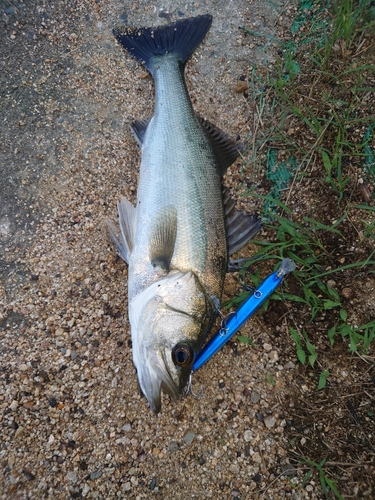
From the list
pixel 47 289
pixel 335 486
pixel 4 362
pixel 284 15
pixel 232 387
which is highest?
pixel 284 15

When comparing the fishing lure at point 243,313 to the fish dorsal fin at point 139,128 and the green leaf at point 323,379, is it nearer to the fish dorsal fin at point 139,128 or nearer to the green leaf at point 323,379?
the green leaf at point 323,379

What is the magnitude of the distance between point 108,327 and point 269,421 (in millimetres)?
1371

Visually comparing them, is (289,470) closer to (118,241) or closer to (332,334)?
(332,334)

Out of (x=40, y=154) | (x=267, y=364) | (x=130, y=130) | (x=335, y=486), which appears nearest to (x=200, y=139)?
(x=130, y=130)

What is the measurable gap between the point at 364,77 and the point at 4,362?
3630mm

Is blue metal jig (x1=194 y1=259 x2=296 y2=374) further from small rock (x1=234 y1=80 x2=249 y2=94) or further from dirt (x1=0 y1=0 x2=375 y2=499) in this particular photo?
small rock (x1=234 y1=80 x2=249 y2=94)

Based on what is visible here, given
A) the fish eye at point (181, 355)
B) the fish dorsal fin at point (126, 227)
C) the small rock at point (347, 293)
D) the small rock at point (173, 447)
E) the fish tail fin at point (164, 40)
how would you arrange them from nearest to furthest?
1. the fish eye at point (181, 355)
2. the small rock at point (173, 447)
3. the fish dorsal fin at point (126, 227)
4. the small rock at point (347, 293)
5. the fish tail fin at point (164, 40)

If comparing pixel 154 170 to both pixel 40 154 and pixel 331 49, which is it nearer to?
pixel 40 154

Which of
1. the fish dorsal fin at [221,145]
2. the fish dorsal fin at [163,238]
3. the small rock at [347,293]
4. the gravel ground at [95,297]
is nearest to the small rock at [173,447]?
the gravel ground at [95,297]

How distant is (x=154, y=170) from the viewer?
108 inches

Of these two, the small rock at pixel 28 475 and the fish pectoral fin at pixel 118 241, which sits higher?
the fish pectoral fin at pixel 118 241

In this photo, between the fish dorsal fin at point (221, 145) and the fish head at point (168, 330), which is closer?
the fish head at point (168, 330)

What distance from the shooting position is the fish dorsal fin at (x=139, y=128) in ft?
10.1

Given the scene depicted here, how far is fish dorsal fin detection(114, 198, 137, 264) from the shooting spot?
2.72 m
